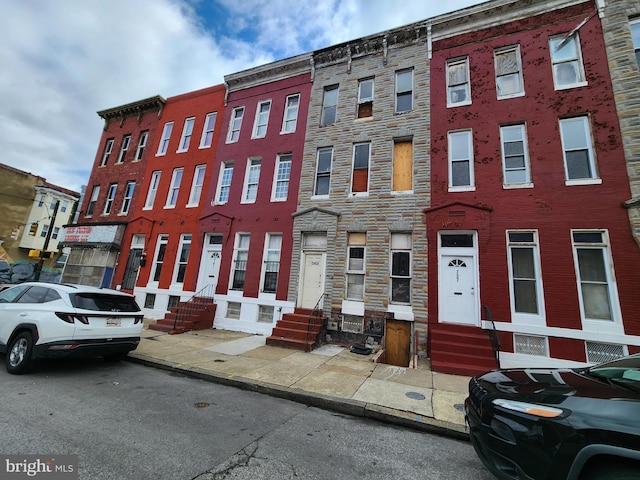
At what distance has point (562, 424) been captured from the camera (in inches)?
94.6

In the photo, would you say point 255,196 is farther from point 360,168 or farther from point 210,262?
point 360,168

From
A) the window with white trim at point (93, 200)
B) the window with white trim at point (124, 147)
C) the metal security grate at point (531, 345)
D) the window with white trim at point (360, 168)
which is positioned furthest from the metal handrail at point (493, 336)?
the window with white trim at point (93, 200)

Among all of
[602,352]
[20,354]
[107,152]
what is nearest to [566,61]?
[602,352]

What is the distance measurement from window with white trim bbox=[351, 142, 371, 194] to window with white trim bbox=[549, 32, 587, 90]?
6.52m

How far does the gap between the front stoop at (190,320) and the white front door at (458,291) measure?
9.27m

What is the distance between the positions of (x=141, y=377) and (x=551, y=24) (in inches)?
646

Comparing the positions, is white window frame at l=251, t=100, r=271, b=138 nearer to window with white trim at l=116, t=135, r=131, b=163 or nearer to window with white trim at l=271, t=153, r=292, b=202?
window with white trim at l=271, t=153, r=292, b=202

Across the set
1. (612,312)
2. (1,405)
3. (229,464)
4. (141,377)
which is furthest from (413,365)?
(1,405)

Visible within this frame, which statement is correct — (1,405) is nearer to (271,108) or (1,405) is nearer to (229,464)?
(229,464)

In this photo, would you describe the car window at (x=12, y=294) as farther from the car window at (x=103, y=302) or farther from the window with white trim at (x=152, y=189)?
the window with white trim at (x=152, y=189)

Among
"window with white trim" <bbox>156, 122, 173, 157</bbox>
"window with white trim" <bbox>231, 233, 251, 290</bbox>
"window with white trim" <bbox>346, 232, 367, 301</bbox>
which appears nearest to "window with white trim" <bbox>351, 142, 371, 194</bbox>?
"window with white trim" <bbox>346, 232, 367, 301</bbox>

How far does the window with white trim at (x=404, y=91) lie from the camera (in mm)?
11648

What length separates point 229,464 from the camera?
3340mm

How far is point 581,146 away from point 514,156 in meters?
1.74
